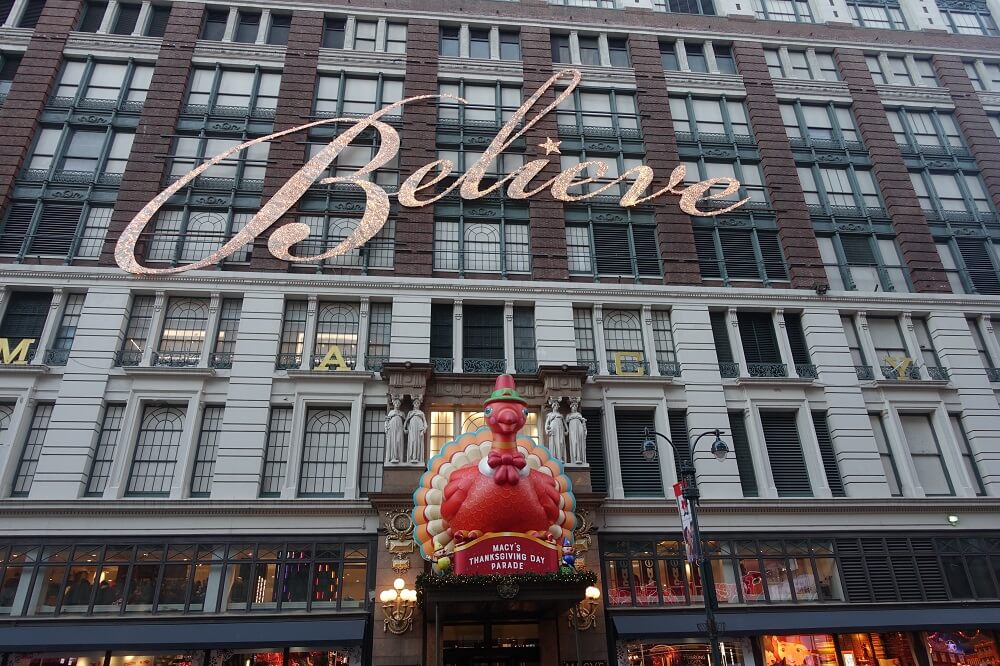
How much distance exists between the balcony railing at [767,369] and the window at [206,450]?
855 inches

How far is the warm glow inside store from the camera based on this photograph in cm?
2177

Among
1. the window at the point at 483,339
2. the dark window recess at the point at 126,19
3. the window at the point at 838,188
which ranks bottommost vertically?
the window at the point at 483,339

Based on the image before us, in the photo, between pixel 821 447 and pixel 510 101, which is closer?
pixel 821 447

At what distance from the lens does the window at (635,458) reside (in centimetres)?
2470

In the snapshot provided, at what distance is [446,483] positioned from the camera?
20.3 m

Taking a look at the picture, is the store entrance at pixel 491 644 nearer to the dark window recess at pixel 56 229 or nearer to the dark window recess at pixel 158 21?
the dark window recess at pixel 56 229

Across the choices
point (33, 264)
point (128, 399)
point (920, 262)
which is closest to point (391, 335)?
point (128, 399)

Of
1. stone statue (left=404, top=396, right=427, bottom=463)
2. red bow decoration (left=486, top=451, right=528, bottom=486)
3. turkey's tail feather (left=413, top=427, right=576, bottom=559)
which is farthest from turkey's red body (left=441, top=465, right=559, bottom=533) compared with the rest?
stone statue (left=404, top=396, right=427, bottom=463)

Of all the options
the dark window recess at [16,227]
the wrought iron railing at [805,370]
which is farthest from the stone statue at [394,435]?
the dark window recess at [16,227]

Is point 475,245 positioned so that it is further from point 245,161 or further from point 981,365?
point 981,365

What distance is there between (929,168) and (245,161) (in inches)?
1393

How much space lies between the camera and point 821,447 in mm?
26047

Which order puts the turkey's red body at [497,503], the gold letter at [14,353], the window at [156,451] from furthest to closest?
1. the gold letter at [14,353]
2. the window at [156,451]
3. the turkey's red body at [497,503]

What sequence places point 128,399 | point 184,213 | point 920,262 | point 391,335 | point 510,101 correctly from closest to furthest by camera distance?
1. point 128,399
2. point 391,335
3. point 184,213
4. point 920,262
5. point 510,101
